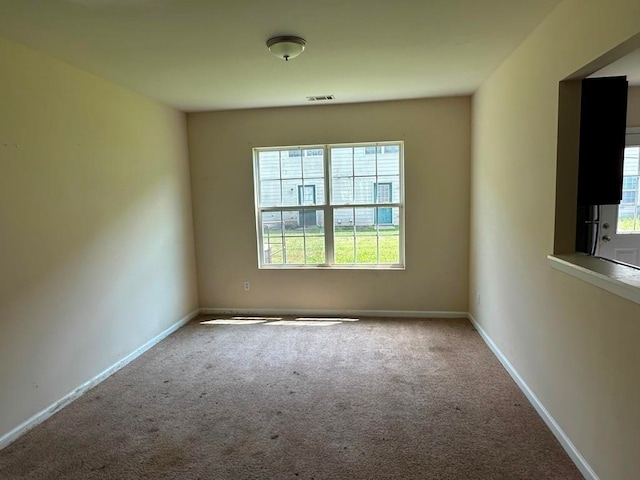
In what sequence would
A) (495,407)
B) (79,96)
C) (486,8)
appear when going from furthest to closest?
(79,96) < (495,407) < (486,8)

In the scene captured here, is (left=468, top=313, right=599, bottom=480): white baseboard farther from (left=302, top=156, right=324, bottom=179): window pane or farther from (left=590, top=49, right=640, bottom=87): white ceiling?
(left=302, top=156, right=324, bottom=179): window pane

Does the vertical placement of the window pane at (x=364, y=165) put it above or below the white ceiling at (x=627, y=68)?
below

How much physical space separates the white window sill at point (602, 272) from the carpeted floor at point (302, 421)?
0.98 m

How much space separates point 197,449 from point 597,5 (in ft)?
9.80

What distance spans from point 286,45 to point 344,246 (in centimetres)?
247

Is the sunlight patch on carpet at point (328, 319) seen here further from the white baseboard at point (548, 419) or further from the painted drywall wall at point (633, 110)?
the painted drywall wall at point (633, 110)

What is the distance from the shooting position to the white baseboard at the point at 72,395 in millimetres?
2246

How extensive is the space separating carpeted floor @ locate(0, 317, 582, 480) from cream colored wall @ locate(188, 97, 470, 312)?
883 mm

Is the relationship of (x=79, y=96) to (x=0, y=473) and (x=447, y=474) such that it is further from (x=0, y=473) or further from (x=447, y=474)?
(x=447, y=474)

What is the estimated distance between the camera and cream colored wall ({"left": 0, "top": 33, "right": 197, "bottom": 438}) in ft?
7.50

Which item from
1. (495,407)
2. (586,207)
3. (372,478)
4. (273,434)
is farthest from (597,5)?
(273,434)

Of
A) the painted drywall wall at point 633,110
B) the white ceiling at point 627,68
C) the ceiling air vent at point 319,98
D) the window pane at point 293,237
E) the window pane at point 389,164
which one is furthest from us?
the window pane at point 293,237

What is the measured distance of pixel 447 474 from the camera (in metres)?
1.87

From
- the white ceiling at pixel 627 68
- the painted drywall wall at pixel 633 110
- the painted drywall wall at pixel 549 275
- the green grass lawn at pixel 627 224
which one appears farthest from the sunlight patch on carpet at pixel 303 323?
the painted drywall wall at pixel 633 110
